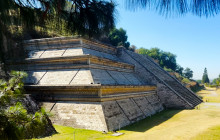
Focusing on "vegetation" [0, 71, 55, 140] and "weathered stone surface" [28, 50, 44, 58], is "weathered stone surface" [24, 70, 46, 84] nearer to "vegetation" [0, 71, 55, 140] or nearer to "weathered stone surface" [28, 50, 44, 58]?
"weathered stone surface" [28, 50, 44, 58]

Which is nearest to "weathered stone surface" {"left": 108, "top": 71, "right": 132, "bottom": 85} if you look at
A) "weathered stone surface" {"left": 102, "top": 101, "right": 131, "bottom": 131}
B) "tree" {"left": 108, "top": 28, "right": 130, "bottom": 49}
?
"weathered stone surface" {"left": 102, "top": 101, "right": 131, "bottom": 131}

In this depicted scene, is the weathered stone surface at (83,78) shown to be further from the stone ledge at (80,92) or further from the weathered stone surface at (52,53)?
the weathered stone surface at (52,53)

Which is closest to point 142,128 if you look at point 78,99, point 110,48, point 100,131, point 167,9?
point 100,131

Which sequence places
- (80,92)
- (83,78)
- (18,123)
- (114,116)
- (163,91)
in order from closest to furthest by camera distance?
(18,123), (114,116), (80,92), (83,78), (163,91)

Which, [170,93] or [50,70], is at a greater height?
[50,70]

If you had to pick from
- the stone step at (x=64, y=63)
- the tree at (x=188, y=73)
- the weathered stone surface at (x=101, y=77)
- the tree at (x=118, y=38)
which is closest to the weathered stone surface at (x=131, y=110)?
the weathered stone surface at (x=101, y=77)

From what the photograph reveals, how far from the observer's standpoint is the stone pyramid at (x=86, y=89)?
6777 mm

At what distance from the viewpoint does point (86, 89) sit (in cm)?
704

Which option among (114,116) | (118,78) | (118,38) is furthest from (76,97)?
(118,38)

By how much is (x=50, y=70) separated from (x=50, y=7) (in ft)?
20.5

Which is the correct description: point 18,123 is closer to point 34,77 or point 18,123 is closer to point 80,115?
point 80,115

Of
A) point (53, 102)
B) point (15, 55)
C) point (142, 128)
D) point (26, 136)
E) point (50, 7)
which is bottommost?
point (142, 128)

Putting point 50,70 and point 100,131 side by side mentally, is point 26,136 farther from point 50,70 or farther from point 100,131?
point 50,70

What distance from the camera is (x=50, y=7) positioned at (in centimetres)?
310
